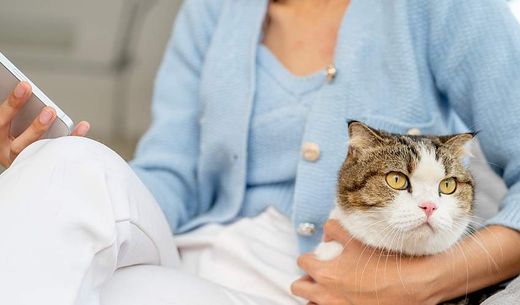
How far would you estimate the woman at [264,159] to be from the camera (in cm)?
75

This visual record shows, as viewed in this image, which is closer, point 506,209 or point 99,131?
point 506,209

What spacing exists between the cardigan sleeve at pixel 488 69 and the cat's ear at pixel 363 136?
0.66ft

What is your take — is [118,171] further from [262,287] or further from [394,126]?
[394,126]

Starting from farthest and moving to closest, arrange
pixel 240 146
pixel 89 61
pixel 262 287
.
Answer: pixel 89 61 → pixel 240 146 → pixel 262 287

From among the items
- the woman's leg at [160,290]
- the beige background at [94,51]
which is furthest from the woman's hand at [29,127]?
the beige background at [94,51]

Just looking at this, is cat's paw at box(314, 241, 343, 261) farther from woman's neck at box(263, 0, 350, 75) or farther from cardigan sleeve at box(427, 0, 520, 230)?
woman's neck at box(263, 0, 350, 75)

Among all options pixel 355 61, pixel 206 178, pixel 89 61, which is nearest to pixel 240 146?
pixel 206 178

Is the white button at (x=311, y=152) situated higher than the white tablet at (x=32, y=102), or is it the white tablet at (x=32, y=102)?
the white tablet at (x=32, y=102)

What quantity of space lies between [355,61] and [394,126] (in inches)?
4.5

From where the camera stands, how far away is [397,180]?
0.81m

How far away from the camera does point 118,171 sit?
81 centimetres

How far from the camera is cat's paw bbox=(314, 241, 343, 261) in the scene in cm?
91

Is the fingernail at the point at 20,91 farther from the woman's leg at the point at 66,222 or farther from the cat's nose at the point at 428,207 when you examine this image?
the cat's nose at the point at 428,207

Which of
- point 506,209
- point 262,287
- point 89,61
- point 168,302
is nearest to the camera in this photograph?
point 168,302
